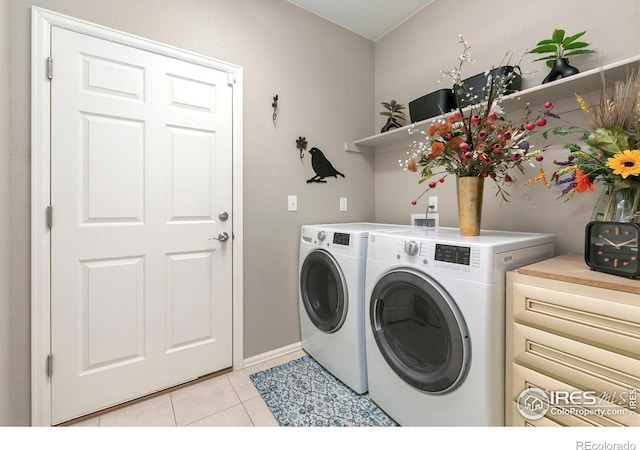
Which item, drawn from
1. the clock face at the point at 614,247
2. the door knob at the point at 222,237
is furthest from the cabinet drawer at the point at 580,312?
the door knob at the point at 222,237

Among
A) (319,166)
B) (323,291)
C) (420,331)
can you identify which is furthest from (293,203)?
(420,331)

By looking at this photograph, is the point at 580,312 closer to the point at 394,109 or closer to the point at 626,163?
the point at 626,163


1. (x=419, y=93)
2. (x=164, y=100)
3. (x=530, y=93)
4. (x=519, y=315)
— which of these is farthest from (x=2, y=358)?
(x=419, y=93)

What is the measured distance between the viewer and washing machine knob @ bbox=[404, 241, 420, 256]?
4.14ft

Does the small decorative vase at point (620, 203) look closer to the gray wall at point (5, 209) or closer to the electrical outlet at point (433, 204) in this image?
the electrical outlet at point (433, 204)

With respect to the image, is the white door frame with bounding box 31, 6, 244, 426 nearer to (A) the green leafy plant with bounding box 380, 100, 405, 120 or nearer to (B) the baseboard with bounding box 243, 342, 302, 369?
(B) the baseboard with bounding box 243, 342, 302, 369

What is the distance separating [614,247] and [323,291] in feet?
4.62

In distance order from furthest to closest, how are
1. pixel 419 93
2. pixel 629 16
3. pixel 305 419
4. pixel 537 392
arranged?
pixel 419 93
pixel 305 419
pixel 629 16
pixel 537 392

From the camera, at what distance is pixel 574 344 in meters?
0.94

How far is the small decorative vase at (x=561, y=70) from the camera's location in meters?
1.38

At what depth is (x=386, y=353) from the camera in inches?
54.9

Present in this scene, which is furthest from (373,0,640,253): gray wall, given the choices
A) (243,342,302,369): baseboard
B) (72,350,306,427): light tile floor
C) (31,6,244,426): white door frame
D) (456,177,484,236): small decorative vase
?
(31,6,244,426): white door frame

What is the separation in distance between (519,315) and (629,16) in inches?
59.5
